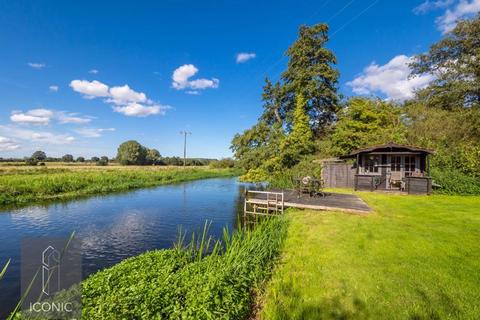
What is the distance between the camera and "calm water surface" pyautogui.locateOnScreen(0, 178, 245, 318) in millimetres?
8344

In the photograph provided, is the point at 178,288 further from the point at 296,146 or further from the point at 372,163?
the point at 296,146

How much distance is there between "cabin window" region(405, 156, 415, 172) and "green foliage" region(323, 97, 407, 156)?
676cm

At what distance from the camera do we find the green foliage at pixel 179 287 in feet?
12.7

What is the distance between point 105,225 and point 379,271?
42.2 ft

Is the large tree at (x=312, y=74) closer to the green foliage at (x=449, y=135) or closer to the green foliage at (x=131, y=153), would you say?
the green foliage at (x=449, y=135)

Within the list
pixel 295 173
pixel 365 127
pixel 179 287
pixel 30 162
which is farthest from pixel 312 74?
pixel 30 162

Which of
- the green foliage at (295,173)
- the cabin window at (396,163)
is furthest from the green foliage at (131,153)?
the cabin window at (396,163)

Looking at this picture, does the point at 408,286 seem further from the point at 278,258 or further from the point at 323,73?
the point at 323,73

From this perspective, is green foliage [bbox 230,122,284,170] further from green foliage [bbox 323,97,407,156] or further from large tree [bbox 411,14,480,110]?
large tree [bbox 411,14,480,110]

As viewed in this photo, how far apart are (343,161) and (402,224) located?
12683 millimetres

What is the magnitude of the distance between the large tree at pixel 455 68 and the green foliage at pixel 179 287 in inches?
1045

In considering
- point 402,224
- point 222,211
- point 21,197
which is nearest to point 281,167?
point 222,211

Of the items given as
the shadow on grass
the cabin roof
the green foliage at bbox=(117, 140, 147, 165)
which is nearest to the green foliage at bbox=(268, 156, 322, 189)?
the cabin roof

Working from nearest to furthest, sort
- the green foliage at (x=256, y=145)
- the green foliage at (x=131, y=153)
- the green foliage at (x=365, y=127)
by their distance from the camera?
the green foliage at (x=365, y=127) → the green foliage at (x=256, y=145) → the green foliage at (x=131, y=153)
